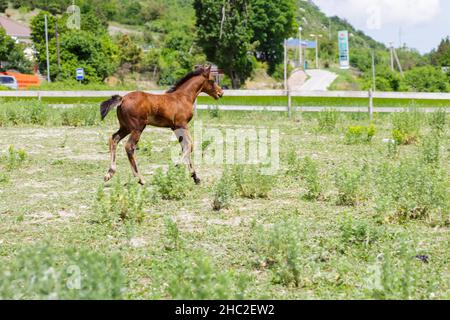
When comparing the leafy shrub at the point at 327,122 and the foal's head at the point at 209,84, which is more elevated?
the foal's head at the point at 209,84

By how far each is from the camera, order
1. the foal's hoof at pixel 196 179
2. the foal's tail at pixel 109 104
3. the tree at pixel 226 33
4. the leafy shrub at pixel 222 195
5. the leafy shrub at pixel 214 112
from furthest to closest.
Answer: the tree at pixel 226 33, the leafy shrub at pixel 214 112, the foal's hoof at pixel 196 179, the foal's tail at pixel 109 104, the leafy shrub at pixel 222 195

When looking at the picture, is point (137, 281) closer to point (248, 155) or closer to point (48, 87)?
point (248, 155)

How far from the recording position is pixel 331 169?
1117 centimetres

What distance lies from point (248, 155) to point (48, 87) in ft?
94.5

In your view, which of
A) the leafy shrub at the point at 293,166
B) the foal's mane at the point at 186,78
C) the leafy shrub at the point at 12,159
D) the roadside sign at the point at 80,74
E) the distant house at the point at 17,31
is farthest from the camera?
the distant house at the point at 17,31

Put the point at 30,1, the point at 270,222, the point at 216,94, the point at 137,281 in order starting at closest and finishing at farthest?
the point at 137,281 → the point at 270,222 → the point at 216,94 → the point at 30,1

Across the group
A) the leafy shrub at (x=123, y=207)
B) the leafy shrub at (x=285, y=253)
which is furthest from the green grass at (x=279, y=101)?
the leafy shrub at (x=285, y=253)

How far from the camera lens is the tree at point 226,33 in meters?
56.3

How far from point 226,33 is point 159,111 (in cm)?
4705

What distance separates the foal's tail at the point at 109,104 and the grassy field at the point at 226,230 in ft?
3.63

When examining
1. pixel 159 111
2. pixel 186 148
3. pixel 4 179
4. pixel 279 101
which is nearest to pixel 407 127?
pixel 186 148

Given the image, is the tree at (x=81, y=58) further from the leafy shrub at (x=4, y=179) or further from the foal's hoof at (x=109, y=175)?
the foal's hoof at (x=109, y=175)
